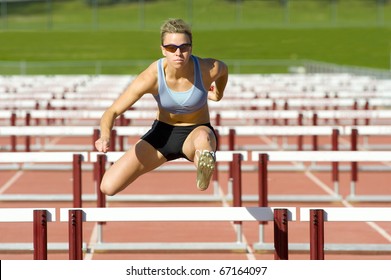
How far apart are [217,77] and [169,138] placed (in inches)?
19.9

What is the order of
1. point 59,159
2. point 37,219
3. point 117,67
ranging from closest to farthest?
1. point 37,219
2. point 59,159
3. point 117,67

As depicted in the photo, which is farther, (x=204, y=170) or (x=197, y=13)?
(x=197, y=13)

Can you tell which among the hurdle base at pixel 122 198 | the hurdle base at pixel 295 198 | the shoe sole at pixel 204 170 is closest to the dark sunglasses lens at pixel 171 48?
the shoe sole at pixel 204 170

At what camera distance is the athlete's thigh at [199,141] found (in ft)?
24.2

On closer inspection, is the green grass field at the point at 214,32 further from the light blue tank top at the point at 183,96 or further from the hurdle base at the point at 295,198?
the light blue tank top at the point at 183,96

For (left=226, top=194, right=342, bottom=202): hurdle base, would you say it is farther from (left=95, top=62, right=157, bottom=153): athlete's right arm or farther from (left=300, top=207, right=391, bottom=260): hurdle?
(left=300, top=207, right=391, bottom=260): hurdle

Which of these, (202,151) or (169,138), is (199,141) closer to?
(202,151)

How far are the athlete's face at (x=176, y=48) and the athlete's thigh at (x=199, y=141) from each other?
46 cm

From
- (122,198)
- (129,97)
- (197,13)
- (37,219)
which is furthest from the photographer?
(197,13)

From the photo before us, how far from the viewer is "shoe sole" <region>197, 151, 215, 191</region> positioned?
273 inches

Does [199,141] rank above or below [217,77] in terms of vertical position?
below

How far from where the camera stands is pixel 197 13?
67.9 metres

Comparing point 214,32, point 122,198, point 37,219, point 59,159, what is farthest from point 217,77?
point 214,32

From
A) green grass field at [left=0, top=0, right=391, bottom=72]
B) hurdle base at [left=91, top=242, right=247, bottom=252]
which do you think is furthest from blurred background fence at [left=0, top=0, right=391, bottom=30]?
hurdle base at [left=91, top=242, right=247, bottom=252]
